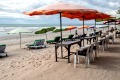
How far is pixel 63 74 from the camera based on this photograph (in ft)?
23.3

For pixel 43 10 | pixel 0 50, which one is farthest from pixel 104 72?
pixel 0 50

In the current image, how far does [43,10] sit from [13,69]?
8.02ft

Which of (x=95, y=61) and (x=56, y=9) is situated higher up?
(x=56, y=9)

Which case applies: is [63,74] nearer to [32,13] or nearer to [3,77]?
[3,77]

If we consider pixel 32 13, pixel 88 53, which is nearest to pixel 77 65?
pixel 88 53

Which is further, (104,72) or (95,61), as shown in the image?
(95,61)

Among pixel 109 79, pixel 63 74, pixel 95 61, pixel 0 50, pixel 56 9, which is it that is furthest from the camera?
pixel 0 50

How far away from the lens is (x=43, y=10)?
8.26m

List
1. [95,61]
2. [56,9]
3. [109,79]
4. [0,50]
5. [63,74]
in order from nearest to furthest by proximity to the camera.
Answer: [109,79], [63,74], [56,9], [95,61], [0,50]

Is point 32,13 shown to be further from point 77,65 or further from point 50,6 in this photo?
point 77,65

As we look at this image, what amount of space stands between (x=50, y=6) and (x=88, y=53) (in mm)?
2275

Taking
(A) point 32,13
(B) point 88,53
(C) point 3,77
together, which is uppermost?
(A) point 32,13

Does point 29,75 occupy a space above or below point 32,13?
below

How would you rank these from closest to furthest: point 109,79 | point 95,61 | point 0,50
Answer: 1. point 109,79
2. point 95,61
3. point 0,50
